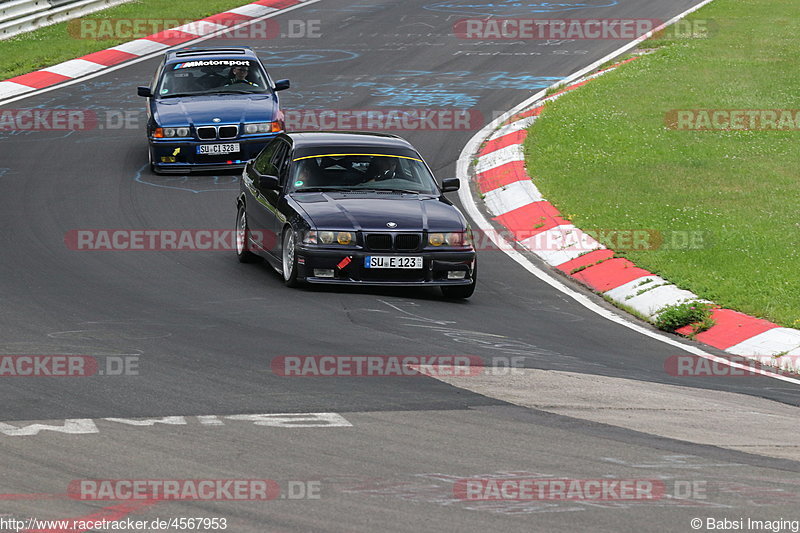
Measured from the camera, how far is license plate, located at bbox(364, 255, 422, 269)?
480 inches

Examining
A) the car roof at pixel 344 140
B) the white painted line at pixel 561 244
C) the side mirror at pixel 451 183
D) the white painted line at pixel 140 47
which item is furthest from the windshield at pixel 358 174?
the white painted line at pixel 140 47

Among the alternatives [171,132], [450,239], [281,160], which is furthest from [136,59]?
[450,239]

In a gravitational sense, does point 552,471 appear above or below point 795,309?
above

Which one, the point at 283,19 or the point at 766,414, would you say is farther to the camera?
the point at 283,19

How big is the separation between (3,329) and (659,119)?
14.0 meters

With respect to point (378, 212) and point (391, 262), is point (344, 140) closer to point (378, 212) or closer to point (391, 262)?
point (378, 212)

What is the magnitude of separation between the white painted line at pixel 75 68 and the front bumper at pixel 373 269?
1521 cm

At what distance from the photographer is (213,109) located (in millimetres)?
18906

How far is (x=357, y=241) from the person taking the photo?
40.1 ft

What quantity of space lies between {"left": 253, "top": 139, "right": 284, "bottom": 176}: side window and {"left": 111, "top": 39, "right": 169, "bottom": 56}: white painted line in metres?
14.3

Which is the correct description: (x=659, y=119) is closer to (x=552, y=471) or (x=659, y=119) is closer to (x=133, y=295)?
(x=133, y=295)

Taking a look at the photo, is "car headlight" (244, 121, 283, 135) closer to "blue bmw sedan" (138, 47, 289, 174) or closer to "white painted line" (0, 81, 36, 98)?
"blue bmw sedan" (138, 47, 289, 174)

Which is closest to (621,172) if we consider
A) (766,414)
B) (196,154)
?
(196,154)

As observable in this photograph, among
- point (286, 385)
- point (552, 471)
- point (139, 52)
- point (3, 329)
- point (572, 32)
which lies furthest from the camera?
point (572, 32)
